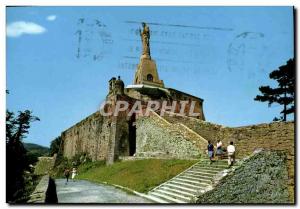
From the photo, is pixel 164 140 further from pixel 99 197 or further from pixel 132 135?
pixel 99 197

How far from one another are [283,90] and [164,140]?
6.46 metres

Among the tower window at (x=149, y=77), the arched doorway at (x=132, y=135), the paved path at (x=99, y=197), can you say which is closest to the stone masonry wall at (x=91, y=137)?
the arched doorway at (x=132, y=135)

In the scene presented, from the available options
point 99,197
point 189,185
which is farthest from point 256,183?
point 99,197

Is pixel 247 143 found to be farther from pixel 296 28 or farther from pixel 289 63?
pixel 296 28

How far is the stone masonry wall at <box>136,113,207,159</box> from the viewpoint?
50.2 feet

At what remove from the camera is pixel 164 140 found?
1764cm

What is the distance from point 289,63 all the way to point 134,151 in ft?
38.9

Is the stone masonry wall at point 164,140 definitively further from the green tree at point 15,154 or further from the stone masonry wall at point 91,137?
the green tree at point 15,154

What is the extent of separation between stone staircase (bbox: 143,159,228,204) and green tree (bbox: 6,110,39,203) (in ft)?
12.6

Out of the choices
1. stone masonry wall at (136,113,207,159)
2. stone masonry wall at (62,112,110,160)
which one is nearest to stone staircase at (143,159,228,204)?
stone masonry wall at (136,113,207,159)

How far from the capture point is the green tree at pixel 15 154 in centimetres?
753

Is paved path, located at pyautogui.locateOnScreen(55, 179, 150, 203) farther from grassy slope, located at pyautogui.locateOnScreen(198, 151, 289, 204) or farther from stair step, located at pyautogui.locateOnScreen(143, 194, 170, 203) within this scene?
grassy slope, located at pyautogui.locateOnScreen(198, 151, 289, 204)

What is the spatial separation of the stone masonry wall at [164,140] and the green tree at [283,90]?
3.11 meters

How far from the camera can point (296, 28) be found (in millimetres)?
10648
